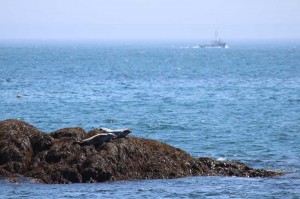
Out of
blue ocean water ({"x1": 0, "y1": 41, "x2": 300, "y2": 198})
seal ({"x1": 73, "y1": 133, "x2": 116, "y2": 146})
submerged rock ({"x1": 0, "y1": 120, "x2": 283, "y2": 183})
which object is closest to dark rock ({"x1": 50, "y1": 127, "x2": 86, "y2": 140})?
submerged rock ({"x1": 0, "y1": 120, "x2": 283, "y2": 183})

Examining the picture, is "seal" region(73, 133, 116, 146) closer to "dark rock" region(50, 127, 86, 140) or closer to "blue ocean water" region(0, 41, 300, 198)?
"dark rock" region(50, 127, 86, 140)

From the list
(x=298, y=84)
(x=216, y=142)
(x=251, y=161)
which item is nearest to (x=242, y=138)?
(x=216, y=142)

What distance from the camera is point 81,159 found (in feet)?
83.6

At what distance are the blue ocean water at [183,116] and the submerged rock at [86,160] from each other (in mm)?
671

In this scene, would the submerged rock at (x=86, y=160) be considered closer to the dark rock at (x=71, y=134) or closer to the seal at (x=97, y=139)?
the dark rock at (x=71, y=134)

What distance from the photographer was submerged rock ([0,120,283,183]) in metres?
25.2

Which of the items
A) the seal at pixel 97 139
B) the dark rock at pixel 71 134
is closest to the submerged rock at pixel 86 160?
the dark rock at pixel 71 134

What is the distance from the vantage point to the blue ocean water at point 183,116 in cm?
2442

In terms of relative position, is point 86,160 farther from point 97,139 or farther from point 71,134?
point 71,134

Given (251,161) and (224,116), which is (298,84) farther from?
(251,161)

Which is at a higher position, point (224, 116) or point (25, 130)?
point (25, 130)

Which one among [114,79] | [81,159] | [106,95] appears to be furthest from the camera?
[114,79]

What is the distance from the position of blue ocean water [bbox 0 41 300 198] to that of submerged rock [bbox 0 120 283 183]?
67 centimetres

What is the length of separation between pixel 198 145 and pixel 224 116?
47.3ft
